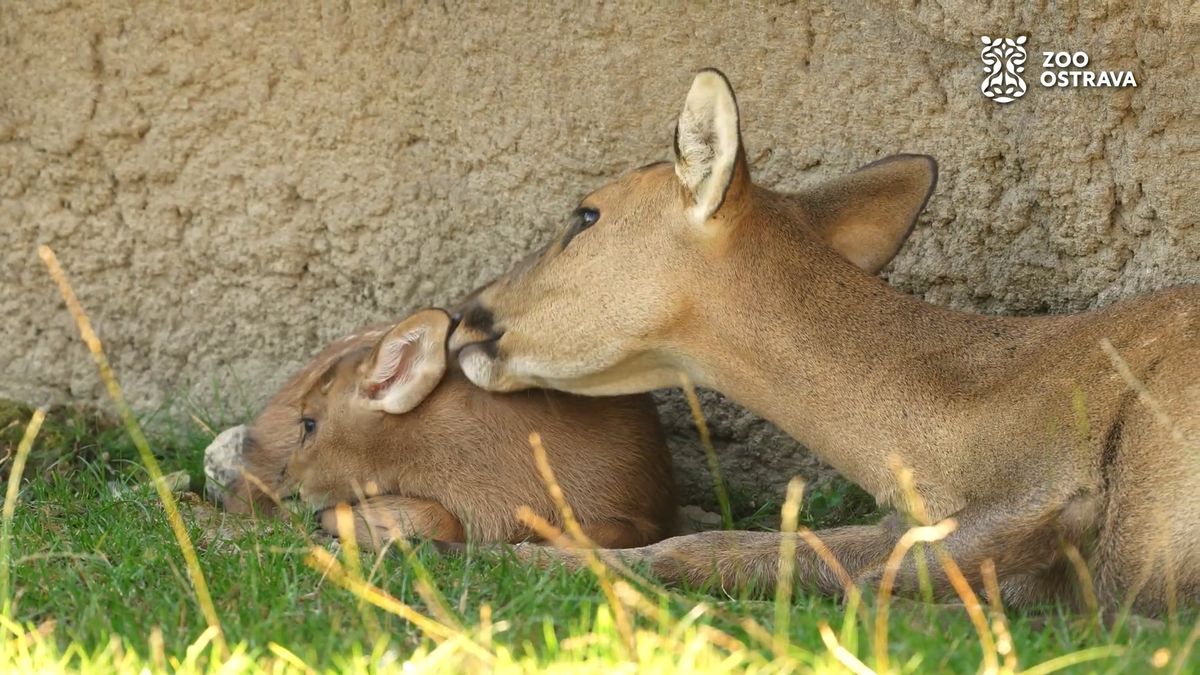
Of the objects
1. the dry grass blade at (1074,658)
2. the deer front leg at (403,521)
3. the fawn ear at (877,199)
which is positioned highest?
the fawn ear at (877,199)

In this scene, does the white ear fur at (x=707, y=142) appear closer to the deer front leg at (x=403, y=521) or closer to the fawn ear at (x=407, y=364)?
the fawn ear at (x=407, y=364)

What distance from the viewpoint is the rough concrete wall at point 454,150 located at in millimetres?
6246

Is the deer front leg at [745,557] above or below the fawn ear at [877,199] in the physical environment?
below

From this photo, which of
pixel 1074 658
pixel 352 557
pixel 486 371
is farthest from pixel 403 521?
pixel 1074 658

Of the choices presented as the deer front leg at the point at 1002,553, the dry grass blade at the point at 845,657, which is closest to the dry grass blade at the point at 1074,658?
the dry grass blade at the point at 845,657

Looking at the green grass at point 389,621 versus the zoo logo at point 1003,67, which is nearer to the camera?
the green grass at point 389,621

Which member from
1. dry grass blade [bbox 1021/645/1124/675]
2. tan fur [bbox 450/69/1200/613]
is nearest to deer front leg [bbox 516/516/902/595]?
tan fur [bbox 450/69/1200/613]

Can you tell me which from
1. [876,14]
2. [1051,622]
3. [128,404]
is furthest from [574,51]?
[1051,622]

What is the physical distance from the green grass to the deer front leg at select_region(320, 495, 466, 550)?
0.20 m

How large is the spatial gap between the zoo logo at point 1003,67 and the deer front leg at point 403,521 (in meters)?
2.57

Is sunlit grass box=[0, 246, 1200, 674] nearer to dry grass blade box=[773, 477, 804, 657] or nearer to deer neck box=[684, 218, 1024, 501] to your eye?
dry grass blade box=[773, 477, 804, 657]

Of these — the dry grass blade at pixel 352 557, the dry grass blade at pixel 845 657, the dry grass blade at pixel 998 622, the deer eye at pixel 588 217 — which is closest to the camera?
the dry grass blade at pixel 845 657

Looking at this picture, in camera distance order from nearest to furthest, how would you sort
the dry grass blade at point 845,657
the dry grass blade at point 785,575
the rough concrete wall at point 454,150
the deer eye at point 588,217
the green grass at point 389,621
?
the dry grass blade at point 845,657
the green grass at point 389,621
the dry grass blade at point 785,575
the deer eye at point 588,217
the rough concrete wall at point 454,150

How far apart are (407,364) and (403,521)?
64 cm
